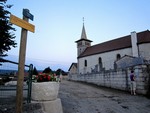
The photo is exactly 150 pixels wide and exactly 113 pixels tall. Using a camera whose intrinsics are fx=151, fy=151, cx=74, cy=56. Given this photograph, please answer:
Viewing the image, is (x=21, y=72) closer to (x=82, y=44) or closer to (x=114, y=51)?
(x=114, y=51)

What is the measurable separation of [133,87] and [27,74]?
10.1 metres

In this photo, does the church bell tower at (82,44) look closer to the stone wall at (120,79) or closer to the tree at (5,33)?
the stone wall at (120,79)

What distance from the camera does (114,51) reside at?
3109 centimetres

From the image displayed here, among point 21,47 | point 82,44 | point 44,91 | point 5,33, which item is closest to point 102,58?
point 82,44

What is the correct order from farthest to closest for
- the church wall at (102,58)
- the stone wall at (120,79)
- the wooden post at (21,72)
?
the church wall at (102,58) < the stone wall at (120,79) < the wooden post at (21,72)

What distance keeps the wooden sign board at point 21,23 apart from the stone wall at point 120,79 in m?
11.0

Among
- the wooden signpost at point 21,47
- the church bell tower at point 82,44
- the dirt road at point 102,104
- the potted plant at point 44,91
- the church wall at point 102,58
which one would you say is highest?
the church bell tower at point 82,44

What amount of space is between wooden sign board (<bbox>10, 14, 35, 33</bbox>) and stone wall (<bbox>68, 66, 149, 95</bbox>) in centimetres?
1098

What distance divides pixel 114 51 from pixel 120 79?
16971 mm

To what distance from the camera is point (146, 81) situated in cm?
1205

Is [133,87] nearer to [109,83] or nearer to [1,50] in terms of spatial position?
[109,83]

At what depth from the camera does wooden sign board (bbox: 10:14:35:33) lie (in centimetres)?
317

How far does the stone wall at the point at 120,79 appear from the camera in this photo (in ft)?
39.7

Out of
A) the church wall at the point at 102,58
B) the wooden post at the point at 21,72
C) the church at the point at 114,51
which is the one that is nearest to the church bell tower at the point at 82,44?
the church at the point at 114,51
